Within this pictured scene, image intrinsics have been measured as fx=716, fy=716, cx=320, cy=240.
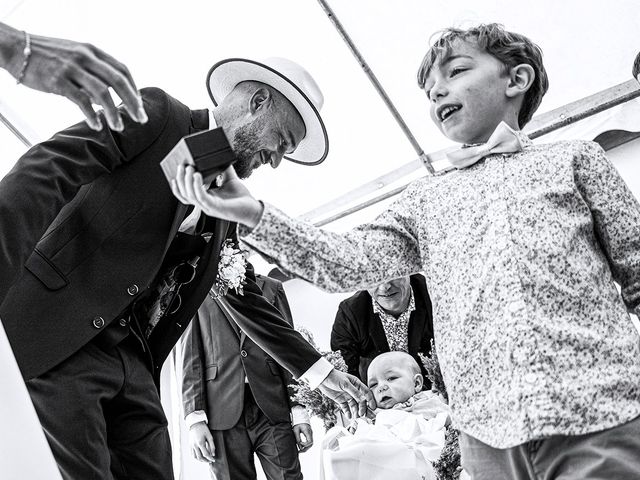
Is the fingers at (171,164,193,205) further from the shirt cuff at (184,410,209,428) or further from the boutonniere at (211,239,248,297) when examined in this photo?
the shirt cuff at (184,410,209,428)

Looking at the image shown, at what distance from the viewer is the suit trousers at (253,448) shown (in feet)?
13.2

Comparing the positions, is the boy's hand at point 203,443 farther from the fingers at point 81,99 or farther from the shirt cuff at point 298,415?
the fingers at point 81,99

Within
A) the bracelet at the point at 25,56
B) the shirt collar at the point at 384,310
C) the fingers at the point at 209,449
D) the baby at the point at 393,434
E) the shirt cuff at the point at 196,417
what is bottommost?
the baby at the point at 393,434

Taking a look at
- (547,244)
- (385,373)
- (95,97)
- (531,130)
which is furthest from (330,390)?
(531,130)

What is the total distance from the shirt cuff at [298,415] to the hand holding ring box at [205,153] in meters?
2.95

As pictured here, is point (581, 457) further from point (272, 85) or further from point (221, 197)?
point (272, 85)

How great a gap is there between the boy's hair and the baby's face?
2062mm

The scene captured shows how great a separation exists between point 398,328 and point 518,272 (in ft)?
8.96

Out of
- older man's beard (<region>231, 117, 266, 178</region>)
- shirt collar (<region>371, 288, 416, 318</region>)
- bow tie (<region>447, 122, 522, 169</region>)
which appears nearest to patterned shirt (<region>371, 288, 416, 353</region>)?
shirt collar (<region>371, 288, 416, 318</region>)

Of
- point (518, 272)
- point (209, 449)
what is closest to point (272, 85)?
point (518, 272)

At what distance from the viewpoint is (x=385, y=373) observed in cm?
389

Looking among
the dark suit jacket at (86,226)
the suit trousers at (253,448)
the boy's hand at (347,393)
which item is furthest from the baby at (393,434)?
the dark suit jacket at (86,226)

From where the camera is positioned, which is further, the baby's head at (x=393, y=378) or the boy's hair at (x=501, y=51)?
the baby's head at (x=393, y=378)

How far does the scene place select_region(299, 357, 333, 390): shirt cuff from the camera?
117 inches
